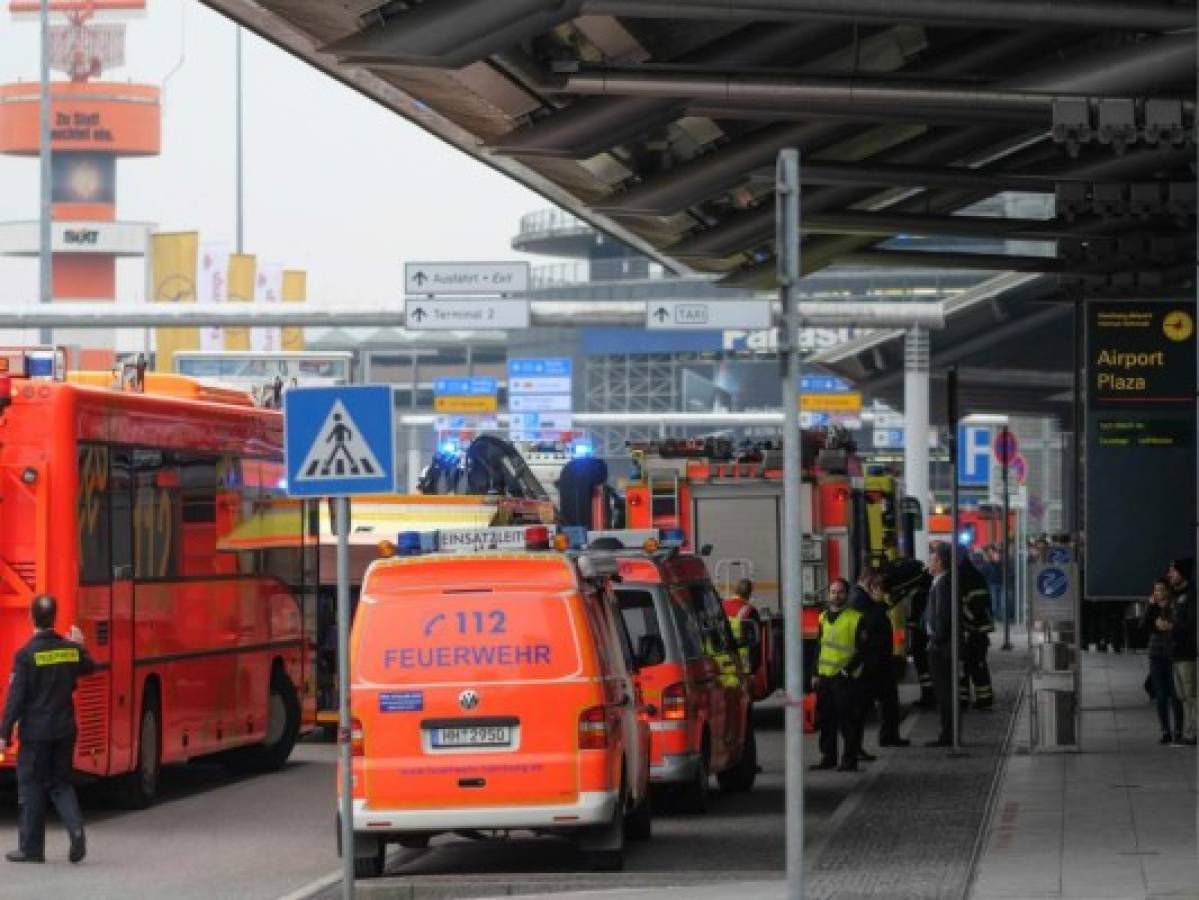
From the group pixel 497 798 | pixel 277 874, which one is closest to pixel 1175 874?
pixel 497 798

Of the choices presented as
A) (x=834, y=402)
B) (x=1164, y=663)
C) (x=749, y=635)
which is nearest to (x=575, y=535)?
(x=749, y=635)

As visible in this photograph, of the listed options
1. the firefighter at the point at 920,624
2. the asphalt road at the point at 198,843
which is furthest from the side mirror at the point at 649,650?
the firefighter at the point at 920,624

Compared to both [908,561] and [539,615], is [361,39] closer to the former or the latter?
[539,615]

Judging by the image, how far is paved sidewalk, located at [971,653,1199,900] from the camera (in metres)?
16.5

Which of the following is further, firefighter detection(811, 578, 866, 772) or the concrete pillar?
the concrete pillar

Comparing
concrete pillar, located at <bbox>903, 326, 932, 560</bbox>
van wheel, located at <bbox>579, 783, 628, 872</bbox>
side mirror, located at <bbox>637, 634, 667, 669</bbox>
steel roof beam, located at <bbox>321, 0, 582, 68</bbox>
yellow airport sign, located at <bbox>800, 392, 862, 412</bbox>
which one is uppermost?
yellow airport sign, located at <bbox>800, 392, 862, 412</bbox>

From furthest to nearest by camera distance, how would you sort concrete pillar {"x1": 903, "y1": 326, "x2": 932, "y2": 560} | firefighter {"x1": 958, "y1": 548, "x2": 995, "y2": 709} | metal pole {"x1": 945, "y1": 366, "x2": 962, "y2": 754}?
concrete pillar {"x1": 903, "y1": 326, "x2": 932, "y2": 560}
firefighter {"x1": 958, "y1": 548, "x2": 995, "y2": 709}
metal pole {"x1": 945, "y1": 366, "x2": 962, "y2": 754}

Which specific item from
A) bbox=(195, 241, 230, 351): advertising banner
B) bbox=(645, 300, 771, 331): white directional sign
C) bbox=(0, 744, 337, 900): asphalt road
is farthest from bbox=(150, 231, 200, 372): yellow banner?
bbox=(0, 744, 337, 900): asphalt road

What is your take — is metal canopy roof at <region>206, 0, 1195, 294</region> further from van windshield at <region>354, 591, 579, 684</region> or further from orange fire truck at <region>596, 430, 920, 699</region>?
van windshield at <region>354, 591, 579, 684</region>

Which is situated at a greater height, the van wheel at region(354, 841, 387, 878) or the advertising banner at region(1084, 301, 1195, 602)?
the advertising banner at region(1084, 301, 1195, 602)

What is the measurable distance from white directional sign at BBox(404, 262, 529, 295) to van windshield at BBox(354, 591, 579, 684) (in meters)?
17.1

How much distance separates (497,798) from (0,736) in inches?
138

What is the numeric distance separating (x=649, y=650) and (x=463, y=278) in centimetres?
1518

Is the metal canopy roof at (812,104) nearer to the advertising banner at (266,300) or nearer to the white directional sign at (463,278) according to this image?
the white directional sign at (463,278)
